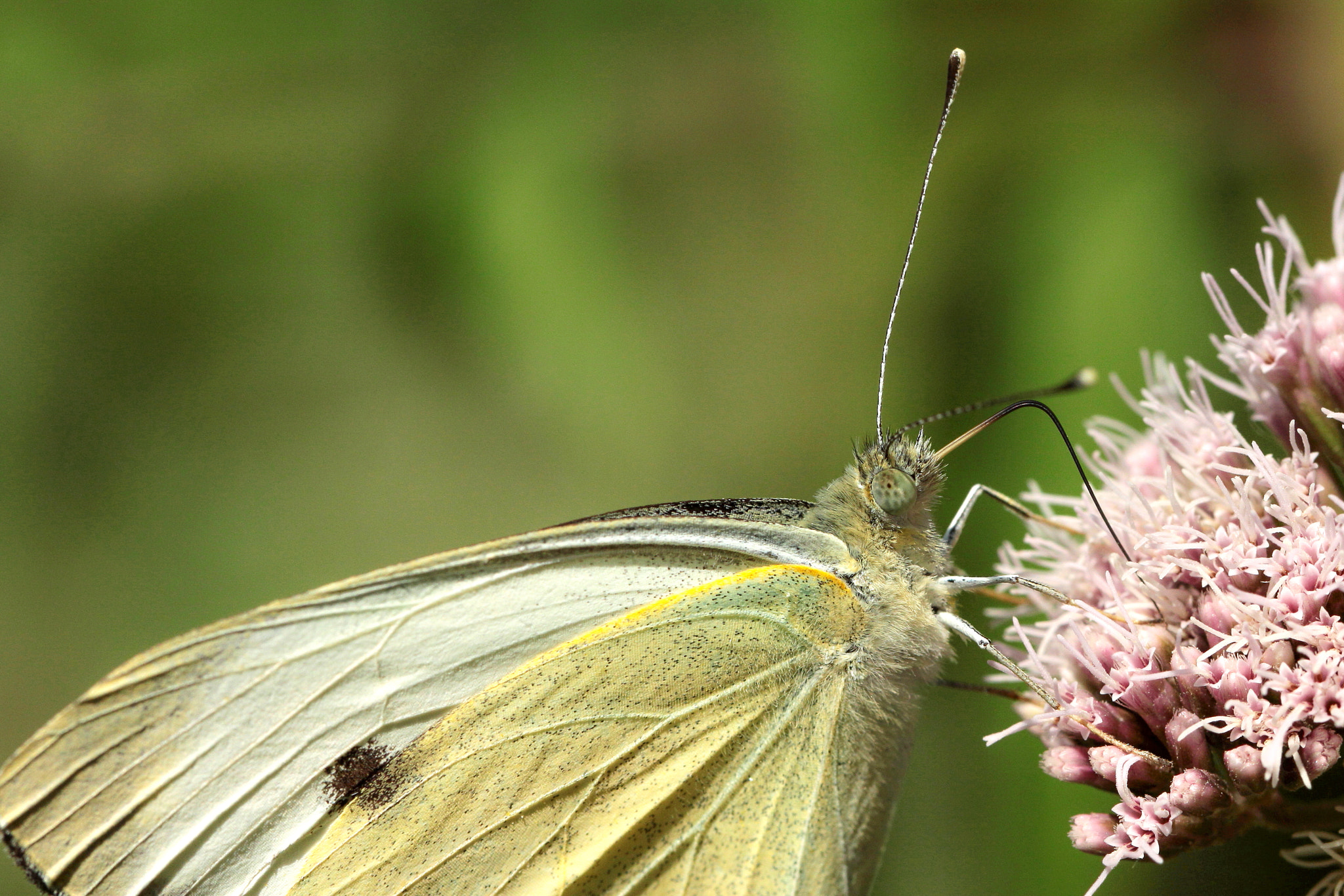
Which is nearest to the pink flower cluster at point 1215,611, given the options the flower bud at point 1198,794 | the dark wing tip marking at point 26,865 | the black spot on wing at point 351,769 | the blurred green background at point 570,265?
the flower bud at point 1198,794

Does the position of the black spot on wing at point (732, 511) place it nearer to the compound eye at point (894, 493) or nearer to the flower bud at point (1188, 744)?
the compound eye at point (894, 493)

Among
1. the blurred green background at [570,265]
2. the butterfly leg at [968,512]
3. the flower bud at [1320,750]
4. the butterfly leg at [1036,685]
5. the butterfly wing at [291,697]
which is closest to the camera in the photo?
the flower bud at [1320,750]

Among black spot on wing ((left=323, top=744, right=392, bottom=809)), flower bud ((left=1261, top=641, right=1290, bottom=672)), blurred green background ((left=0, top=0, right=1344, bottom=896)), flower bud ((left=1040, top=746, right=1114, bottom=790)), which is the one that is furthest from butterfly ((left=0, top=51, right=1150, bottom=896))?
blurred green background ((left=0, top=0, right=1344, bottom=896))

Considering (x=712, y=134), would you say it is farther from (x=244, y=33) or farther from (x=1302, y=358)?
(x=1302, y=358)

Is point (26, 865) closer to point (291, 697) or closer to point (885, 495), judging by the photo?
point (291, 697)

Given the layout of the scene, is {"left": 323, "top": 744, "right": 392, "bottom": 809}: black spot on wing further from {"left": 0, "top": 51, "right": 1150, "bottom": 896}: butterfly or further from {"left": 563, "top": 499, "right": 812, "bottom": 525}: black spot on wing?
{"left": 563, "top": 499, "right": 812, "bottom": 525}: black spot on wing

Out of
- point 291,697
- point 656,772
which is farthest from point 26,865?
point 656,772

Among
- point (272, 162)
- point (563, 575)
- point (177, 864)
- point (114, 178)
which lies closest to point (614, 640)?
point (563, 575)
